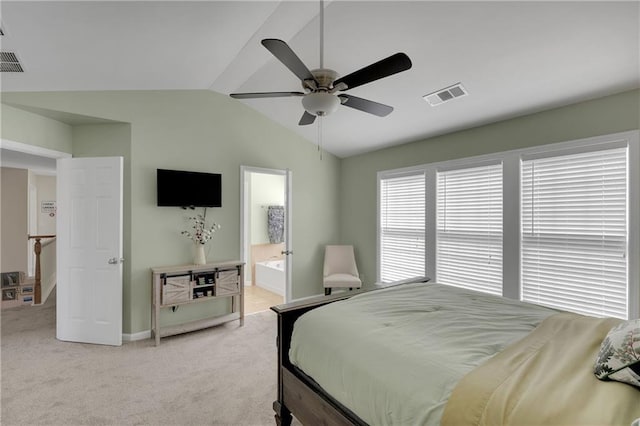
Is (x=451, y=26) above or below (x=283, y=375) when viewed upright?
above

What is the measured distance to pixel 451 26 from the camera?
236 cm

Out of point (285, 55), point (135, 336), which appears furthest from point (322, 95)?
point (135, 336)

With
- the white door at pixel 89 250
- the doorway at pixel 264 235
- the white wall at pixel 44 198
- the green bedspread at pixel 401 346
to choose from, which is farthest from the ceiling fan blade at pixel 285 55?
the white wall at pixel 44 198

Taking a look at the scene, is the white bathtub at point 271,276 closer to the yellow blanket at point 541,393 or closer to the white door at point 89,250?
the white door at point 89,250

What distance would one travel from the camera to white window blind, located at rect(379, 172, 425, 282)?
14.4 ft

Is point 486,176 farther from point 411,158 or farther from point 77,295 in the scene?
point 77,295

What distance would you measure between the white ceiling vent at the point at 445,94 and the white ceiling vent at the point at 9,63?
11.8 feet

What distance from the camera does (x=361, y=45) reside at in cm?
269

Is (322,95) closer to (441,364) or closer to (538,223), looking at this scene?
(441,364)

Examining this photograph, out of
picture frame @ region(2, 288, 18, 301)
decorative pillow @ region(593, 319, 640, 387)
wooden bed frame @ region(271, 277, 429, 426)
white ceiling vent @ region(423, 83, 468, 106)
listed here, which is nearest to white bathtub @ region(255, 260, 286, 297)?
wooden bed frame @ region(271, 277, 429, 426)

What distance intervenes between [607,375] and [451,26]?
2350 mm

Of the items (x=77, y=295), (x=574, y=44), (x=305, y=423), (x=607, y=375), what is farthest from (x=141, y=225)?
(x=574, y=44)

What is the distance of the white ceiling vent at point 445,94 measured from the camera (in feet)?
9.97

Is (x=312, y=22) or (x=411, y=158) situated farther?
(x=411, y=158)
